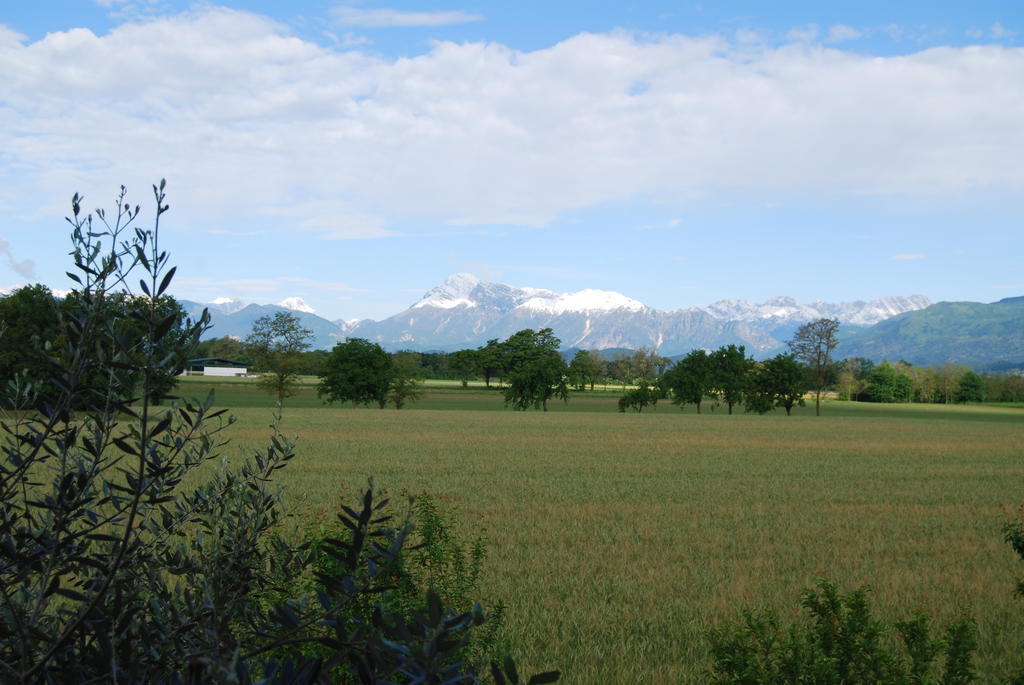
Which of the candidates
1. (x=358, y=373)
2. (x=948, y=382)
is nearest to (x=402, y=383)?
(x=358, y=373)

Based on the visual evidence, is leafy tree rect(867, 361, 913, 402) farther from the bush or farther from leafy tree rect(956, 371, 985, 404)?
the bush

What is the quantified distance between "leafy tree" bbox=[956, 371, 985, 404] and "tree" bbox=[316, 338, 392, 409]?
13255 cm

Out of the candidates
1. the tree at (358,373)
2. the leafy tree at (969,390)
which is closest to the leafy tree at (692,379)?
the tree at (358,373)

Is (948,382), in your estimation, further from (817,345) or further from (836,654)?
(836,654)

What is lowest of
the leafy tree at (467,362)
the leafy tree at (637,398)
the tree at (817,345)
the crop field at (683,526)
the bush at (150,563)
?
the crop field at (683,526)

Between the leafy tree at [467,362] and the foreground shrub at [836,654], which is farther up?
the leafy tree at [467,362]

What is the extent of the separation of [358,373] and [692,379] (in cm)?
4003

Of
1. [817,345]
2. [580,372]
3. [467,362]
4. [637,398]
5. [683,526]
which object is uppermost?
[817,345]

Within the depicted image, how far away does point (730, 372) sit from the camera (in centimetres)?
9956

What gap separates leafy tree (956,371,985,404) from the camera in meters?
171

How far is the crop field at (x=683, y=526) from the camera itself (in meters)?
10.8

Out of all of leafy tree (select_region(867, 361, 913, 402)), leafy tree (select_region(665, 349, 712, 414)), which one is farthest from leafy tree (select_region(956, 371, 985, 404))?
leafy tree (select_region(665, 349, 712, 414))

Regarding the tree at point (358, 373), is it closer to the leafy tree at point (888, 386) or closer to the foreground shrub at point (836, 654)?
the foreground shrub at point (836, 654)

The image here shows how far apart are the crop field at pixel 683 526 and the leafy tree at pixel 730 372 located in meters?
46.9
